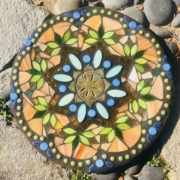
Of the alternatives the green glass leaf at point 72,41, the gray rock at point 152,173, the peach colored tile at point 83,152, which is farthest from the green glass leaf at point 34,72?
the gray rock at point 152,173

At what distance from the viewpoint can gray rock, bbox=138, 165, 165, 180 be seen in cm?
240

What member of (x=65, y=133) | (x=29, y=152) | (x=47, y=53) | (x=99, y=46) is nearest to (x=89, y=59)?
(x=99, y=46)

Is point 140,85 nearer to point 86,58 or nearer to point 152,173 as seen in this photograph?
point 86,58

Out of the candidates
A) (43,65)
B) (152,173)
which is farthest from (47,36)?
(152,173)

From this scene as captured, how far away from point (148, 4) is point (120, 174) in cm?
98

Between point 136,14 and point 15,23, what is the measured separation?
71 centimetres

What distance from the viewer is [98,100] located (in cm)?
237

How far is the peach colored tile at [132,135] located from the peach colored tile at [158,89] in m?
0.19

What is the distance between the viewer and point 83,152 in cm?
232

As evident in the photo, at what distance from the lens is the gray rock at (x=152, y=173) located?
7.88 ft

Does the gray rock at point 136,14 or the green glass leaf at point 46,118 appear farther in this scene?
the gray rock at point 136,14

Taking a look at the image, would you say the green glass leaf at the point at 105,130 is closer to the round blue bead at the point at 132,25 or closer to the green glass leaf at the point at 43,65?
the green glass leaf at the point at 43,65

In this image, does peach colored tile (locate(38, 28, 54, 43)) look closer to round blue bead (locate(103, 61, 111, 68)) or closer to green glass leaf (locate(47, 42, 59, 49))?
green glass leaf (locate(47, 42, 59, 49))

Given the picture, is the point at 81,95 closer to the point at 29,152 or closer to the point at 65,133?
the point at 65,133
